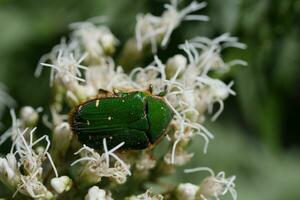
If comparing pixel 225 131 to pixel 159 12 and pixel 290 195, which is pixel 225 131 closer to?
pixel 290 195

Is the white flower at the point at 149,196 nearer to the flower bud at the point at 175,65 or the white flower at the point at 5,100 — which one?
the flower bud at the point at 175,65

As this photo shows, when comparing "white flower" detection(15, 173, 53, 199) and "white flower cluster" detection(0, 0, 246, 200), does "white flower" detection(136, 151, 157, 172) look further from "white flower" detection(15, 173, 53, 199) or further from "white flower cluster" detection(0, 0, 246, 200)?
"white flower" detection(15, 173, 53, 199)

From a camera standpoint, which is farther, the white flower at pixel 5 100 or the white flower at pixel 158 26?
the white flower at pixel 5 100

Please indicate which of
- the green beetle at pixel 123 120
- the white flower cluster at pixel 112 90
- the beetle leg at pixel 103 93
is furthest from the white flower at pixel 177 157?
the beetle leg at pixel 103 93

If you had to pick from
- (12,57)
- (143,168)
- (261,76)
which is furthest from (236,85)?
(12,57)

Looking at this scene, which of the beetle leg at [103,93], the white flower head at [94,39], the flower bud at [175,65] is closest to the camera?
the beetle leg at [103,93]

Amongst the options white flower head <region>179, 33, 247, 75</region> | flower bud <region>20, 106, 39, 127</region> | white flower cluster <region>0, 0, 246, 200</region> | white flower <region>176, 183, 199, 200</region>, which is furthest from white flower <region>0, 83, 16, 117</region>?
white flower <region>176, 183, 199, 200</region>

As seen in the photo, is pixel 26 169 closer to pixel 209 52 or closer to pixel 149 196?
pixel 149 196
